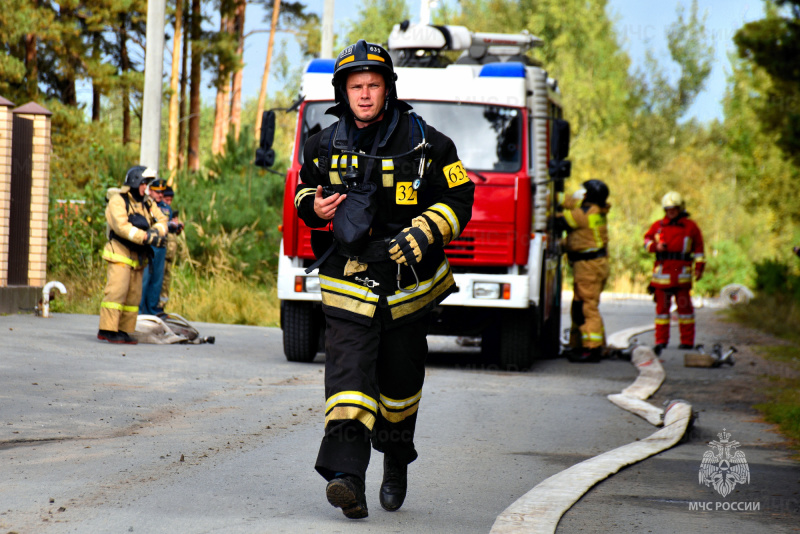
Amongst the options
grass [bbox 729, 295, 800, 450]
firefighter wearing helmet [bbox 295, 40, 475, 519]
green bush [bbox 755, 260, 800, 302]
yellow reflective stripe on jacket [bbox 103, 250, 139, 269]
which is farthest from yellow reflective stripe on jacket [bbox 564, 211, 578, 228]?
green bush [bbox 755, 260, 800, 302]

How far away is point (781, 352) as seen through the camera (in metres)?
13.4

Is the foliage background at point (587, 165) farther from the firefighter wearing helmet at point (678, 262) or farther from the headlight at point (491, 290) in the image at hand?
the headlight at point (491, 290)

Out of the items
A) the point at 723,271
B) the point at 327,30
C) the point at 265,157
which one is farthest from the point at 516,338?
the point at 723,271

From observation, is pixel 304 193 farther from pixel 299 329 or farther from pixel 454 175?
pixel 299 329

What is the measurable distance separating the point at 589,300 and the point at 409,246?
8.43 m

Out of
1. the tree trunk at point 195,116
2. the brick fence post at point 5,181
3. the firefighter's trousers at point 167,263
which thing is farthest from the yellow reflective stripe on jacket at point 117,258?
the tree trunk at point 195,116

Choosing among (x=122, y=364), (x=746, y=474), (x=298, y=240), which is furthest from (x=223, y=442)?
(x=298, y=240)

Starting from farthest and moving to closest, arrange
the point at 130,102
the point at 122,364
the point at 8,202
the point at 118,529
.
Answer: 1. the point at 130,102
2. the point at 8,202
3. the point at 122,364
4. the point at 118,529

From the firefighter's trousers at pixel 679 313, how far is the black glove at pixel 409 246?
367 inches

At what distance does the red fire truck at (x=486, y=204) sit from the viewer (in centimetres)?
1016

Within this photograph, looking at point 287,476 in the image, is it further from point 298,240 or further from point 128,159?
point 128,159

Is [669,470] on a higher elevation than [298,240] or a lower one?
lower

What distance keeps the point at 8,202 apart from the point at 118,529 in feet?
34.9

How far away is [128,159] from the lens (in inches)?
714
